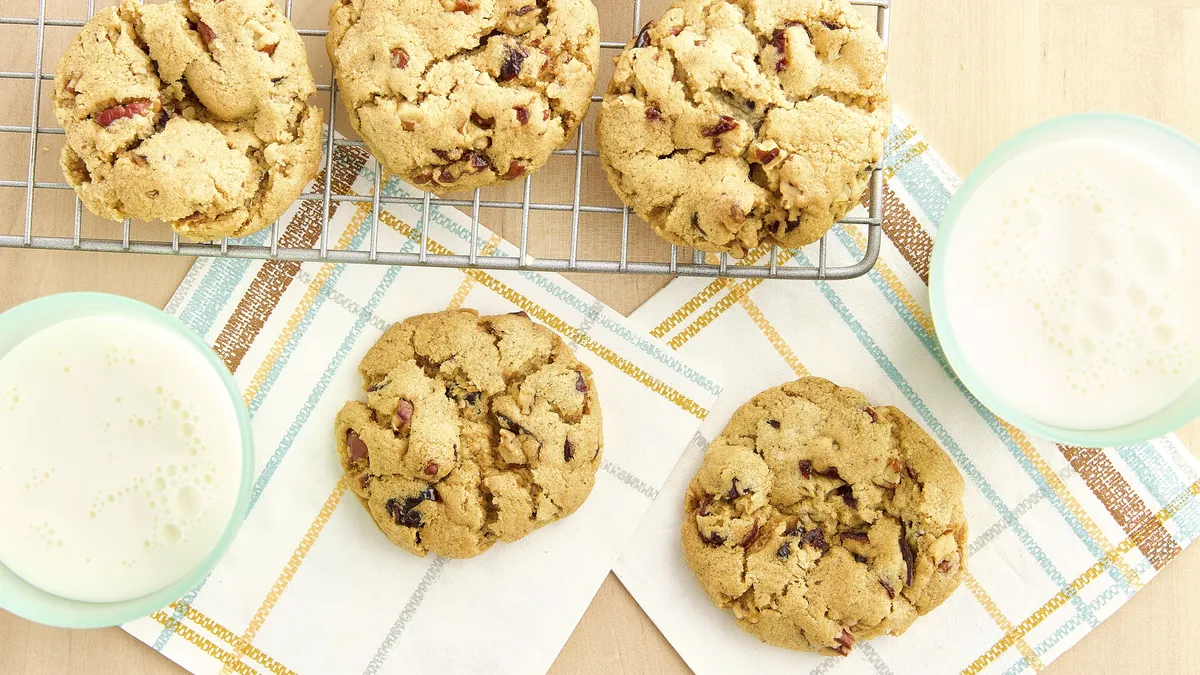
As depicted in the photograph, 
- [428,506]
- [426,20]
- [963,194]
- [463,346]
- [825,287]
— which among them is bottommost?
[428,506]

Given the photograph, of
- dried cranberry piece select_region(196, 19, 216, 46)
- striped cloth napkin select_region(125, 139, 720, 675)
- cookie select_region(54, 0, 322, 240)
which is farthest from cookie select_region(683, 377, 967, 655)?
dried cranberry piece select_region(196, 19, 216, 46)

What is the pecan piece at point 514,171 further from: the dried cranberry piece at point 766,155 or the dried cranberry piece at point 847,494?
the dried cranberry piece at point 847,494

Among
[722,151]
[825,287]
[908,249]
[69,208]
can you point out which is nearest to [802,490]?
[825,287]

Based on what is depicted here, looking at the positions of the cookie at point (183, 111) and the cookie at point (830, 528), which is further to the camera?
the cookie at point (830, 528)

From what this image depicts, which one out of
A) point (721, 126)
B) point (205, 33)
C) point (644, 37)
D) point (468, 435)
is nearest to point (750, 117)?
point (721, 126)

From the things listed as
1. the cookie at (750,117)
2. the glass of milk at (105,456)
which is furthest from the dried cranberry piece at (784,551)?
the glass of milk at (105,456)

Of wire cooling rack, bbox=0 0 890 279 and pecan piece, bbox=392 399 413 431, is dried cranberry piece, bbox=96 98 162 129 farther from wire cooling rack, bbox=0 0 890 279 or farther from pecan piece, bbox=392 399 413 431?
pecan piece, bbox=392 399 413 431

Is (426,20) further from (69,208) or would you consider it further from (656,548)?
(656,548)
